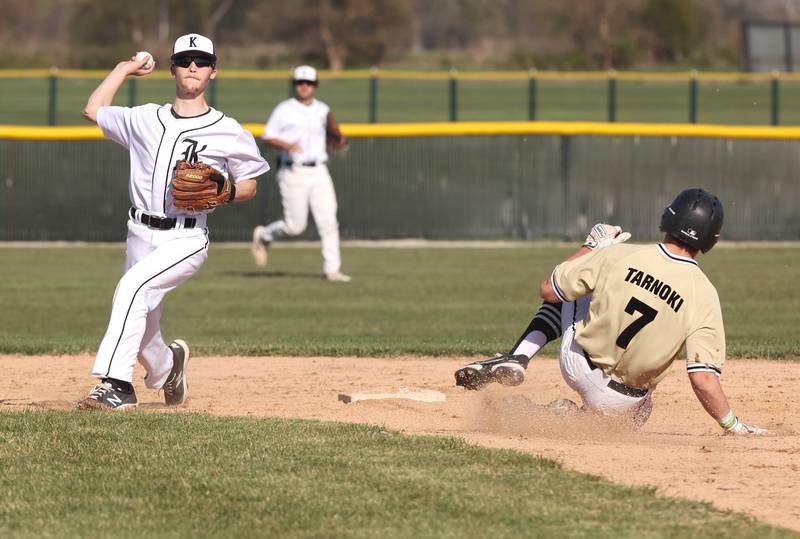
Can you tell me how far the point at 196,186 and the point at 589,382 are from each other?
1.99 meters

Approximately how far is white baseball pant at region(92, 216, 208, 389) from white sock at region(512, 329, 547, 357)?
161 cm

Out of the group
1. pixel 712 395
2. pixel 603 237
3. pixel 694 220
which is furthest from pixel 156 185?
pixel 712 395

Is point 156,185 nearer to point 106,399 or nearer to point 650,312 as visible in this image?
point 106,399

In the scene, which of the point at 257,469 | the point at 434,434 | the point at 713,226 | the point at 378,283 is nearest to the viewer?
the point at 257,469

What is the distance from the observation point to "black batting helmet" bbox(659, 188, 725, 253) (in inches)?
236

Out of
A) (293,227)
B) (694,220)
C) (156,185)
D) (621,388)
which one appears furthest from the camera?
(293,227)

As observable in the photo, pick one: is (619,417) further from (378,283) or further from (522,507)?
(378,283)

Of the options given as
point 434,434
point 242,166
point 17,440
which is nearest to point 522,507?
point 434,434

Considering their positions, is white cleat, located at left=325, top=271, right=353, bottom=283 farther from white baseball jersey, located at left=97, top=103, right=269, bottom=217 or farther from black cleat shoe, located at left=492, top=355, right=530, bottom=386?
black cleat shoe, located at left=492, top=355, right=530, bottom=386

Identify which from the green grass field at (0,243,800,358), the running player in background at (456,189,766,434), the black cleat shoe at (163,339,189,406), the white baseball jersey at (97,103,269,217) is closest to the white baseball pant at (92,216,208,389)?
the white baseball jersey at (97,103,269,217)

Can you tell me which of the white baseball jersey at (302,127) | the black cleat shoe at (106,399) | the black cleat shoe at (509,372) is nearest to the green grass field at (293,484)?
the black cleat shoe at (106,399)

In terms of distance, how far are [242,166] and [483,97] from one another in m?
28.8

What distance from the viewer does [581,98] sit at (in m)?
34.6

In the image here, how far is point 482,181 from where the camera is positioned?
18.1 metres
